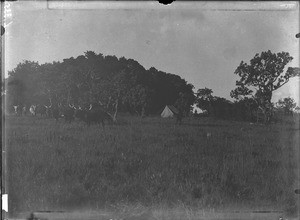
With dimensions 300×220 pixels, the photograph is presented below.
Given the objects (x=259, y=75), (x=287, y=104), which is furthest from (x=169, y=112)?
(x=287, y=104)

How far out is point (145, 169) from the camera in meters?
4.43

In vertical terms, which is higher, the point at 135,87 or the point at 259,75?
the point at 259,75

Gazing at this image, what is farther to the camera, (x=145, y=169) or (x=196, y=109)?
(x=196, y=109)

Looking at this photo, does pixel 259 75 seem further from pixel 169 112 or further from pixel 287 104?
pixel 169 112

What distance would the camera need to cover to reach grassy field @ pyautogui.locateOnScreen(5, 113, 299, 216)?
441 cm

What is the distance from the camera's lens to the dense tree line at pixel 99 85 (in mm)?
4418

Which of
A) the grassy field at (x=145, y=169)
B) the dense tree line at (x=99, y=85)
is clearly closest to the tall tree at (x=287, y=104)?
the grassy field at (x=145, y=169)

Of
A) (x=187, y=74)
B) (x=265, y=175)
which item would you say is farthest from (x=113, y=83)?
(x=265, y=175)

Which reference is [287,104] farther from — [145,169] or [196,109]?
[145,169]

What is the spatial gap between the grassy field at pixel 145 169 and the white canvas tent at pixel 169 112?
7cm

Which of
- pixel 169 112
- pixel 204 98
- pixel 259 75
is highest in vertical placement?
pixel 259 75

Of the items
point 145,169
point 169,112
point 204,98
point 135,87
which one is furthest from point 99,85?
point 204,98

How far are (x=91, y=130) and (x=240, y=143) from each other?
5.05ft

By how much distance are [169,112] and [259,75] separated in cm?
102
